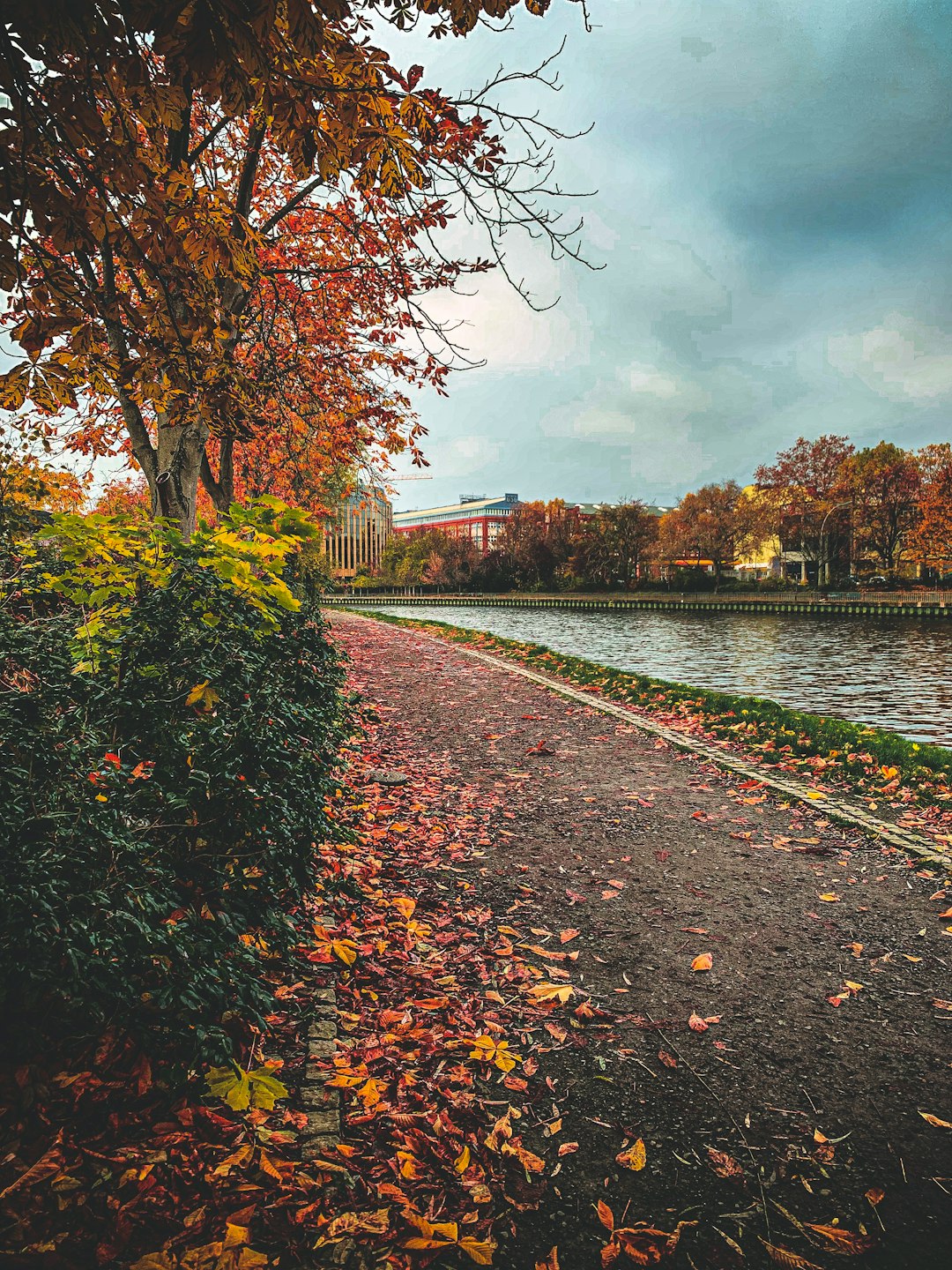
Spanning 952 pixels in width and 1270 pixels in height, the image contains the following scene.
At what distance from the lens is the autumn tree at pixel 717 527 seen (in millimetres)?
62000

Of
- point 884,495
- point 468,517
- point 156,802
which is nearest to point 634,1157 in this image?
point 156,802

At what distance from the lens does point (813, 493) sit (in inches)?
2266

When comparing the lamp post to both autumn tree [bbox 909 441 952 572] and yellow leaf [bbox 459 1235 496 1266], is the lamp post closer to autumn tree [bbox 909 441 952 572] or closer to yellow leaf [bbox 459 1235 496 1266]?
autumn tree [bbox 909 441 952 572]

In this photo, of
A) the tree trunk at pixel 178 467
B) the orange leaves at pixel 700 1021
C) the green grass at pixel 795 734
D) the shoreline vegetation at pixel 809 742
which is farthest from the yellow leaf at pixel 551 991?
the tree trunk at pixel 178 467

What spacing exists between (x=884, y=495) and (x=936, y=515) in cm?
1083

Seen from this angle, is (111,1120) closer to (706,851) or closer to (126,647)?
(126,647)

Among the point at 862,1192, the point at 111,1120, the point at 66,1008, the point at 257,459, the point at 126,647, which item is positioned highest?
the point at 257,459

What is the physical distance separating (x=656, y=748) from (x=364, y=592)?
75.1m

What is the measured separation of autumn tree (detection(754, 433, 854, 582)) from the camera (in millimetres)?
56219

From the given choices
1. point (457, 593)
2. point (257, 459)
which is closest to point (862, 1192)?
point (257, 459)

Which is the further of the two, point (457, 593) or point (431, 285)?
point (457, 593)

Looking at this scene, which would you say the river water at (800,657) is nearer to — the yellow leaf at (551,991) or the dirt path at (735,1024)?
the dirt path at (735,1024)

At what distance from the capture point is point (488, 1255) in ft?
6.52

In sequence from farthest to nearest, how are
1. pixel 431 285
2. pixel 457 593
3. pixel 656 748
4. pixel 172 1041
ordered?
pixel 457 593 < pixel 431 285 < pixel 656 748 < pixel 172 1041
